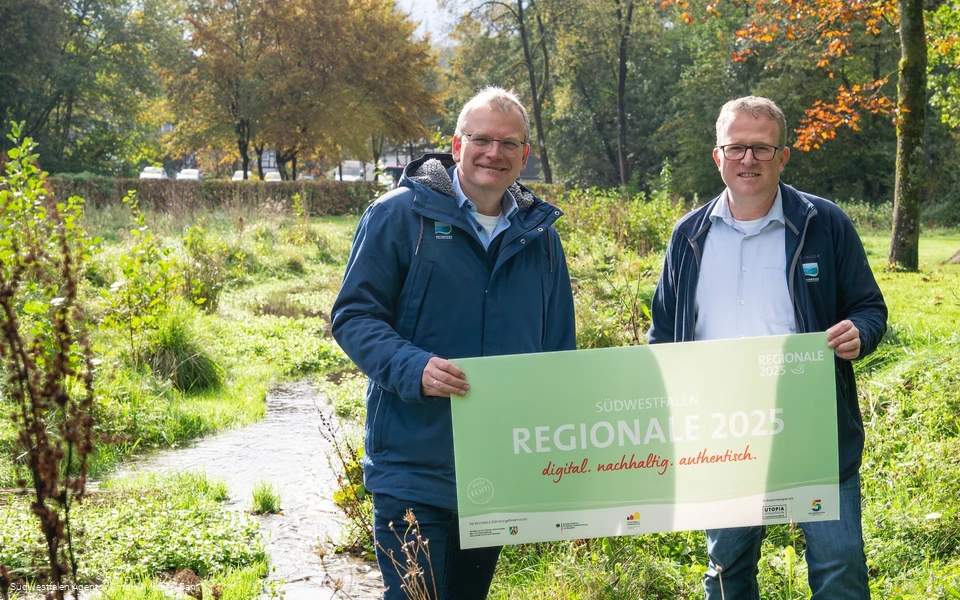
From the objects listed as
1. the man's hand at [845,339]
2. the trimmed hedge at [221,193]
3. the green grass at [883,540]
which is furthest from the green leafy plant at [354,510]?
the trimmed hedge at [221,193]

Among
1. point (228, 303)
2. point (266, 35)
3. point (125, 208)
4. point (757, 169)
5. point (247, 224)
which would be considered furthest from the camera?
point (266, 35)

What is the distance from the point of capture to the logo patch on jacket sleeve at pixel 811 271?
313 cm

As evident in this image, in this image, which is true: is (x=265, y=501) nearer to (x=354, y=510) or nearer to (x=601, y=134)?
(x=354, y=510)

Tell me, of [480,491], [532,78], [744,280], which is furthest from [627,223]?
[532,78]

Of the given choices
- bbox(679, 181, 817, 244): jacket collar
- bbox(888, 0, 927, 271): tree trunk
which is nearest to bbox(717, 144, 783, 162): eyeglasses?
bbox(679, 181, 817, 244): jacket collar

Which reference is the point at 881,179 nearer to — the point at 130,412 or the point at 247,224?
the point at 247,224

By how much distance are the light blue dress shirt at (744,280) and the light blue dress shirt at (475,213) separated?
2.44ft

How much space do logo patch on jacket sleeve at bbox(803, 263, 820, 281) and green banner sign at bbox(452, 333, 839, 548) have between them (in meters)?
0.24

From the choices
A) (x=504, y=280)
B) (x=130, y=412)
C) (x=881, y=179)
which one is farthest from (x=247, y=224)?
(x=881, y=179)

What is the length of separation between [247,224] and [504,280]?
18.1 meters

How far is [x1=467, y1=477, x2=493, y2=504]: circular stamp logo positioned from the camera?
280cm

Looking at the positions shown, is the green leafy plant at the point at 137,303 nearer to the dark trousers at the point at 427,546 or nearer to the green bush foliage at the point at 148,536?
the green bush foliage at the point at 148,536

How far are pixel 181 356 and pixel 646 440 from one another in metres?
6.75

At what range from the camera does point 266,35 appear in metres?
37.8
